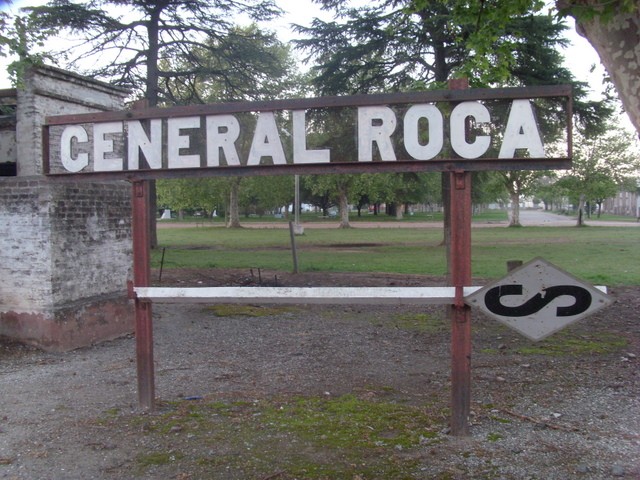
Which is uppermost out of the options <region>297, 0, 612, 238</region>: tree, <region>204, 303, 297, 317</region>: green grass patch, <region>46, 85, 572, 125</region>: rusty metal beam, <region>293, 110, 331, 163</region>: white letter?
<region>297, 0, 612, 238</region>: tree

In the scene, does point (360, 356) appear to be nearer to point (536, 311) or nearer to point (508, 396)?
point (508, 396)

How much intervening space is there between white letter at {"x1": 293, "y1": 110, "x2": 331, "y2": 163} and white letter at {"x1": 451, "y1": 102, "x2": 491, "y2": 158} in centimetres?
102

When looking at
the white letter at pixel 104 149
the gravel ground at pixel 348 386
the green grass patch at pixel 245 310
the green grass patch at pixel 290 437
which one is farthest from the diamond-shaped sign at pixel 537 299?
the green grass patch at pixel 245 310

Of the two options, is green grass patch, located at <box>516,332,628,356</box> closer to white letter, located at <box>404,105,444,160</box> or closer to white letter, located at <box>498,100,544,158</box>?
white letter, located at <box>498,100,544,158</box>

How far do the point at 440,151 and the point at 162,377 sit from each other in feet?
12.7

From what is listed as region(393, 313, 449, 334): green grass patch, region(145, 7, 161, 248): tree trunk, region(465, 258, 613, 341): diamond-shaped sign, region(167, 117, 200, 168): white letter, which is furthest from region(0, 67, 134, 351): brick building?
region(145, 7, 161, 248): tree trunk

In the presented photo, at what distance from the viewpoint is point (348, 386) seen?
618 centimetres

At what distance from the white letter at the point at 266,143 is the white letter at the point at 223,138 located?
16 cm

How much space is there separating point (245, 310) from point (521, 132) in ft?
22.9

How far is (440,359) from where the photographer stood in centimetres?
732

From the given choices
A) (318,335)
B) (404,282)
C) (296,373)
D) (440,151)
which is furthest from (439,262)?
(440,151)

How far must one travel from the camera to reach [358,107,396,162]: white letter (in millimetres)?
4898

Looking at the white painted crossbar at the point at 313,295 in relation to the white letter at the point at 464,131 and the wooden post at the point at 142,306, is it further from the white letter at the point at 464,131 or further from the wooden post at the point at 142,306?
the white letter at the point at 464,131

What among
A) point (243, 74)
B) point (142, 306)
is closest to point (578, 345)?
point (142, 306)
